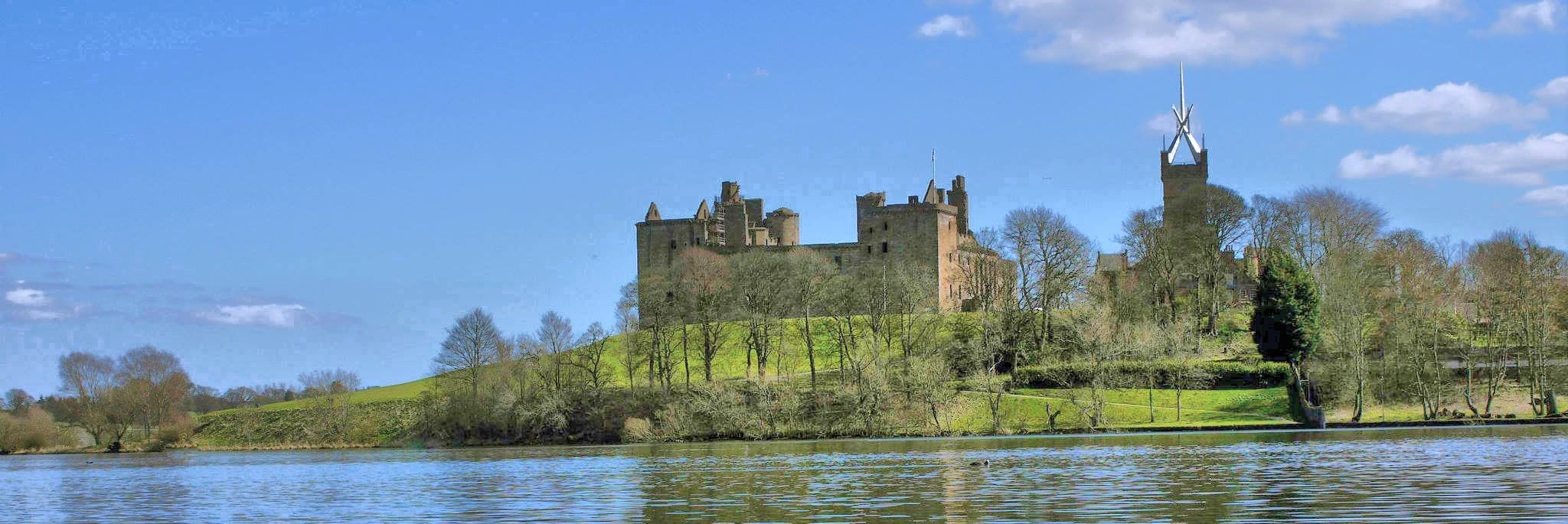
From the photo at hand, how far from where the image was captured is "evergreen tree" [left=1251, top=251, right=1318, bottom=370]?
68.4 metres

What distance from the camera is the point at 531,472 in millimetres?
42750

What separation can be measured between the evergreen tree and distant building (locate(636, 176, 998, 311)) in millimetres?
30879

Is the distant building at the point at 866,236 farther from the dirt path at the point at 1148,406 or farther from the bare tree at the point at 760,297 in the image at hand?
the dirt path at the point at 1148,406

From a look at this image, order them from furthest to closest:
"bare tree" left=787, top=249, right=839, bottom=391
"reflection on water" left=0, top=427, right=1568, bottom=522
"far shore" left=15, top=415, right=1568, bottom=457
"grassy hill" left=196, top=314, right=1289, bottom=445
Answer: "bare tree" left=787, top=249, right=839, bottom=391 < "grassy hill" left=196, top=314, right=1289, bottom=445 < "far shore" left=15, top=415, right=1568, bottom=457 < "reflection on water" left=0, top=427, right=1568, bottom=522

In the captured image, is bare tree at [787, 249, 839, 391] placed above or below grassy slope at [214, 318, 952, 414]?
above

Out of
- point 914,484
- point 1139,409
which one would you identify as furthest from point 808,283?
point 914,484

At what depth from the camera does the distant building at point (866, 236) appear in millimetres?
105688

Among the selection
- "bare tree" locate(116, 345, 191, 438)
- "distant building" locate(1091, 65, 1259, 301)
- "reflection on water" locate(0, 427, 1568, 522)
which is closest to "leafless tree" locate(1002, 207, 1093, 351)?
"distant building" locate(1091, 65, 1259, 301)

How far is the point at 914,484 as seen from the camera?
3216cm

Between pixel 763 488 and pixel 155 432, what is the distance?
64841 millimetres

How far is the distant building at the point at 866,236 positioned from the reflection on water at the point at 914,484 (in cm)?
5028

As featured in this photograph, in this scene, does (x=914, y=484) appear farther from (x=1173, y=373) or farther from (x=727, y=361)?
(x=727, y=361)

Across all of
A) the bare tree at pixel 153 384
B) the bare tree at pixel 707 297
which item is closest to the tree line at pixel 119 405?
the bare tree at pixel 153 384

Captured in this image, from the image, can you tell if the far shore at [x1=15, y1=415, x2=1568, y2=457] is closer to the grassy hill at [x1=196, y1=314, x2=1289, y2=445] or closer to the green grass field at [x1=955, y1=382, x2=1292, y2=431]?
the green grass field at [x1=955, y1=382, x2=1292, y2=431]
